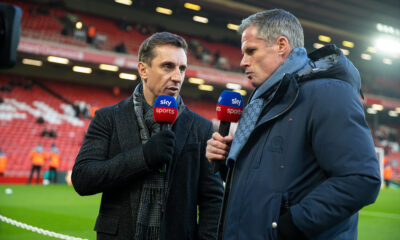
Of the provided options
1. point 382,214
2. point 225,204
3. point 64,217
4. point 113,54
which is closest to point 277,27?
point 225,204

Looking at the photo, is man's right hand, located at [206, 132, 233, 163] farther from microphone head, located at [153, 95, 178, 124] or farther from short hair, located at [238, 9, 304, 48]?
short hair, located at [238, 9, 304, 48]

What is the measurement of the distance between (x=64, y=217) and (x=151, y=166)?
6.14 meters

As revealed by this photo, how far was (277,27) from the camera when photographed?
196cm

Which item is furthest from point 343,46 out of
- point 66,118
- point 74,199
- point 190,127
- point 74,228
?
point 190,127

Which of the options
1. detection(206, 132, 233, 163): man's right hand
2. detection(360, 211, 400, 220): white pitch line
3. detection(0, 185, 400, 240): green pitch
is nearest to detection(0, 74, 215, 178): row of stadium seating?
detection(0, 185, 400, 240): green pitch

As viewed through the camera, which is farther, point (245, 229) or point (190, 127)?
point (190, 127)

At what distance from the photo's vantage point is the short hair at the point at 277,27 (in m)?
1.96

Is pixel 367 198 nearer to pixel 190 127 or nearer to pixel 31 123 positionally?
pixel 190 127

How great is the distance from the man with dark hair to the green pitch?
12.8 feet

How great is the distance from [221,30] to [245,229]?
95.8 ft

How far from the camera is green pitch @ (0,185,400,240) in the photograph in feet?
19.9

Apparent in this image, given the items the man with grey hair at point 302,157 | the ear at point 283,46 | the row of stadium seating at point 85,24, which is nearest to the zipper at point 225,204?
the man with grey hair at point 302,157

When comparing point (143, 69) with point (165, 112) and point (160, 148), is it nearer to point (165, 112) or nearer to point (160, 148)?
point (165, 112)

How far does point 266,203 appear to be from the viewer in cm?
162
